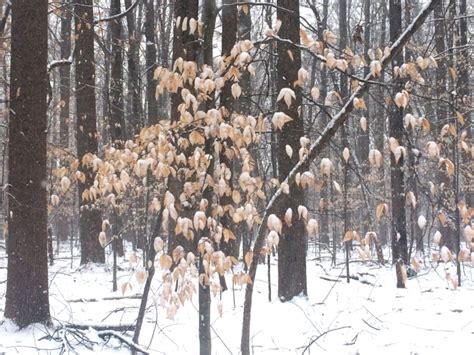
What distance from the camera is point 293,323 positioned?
7430 mm

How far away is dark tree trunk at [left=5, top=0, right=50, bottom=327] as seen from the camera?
6145 mm

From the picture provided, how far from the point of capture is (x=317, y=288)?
9.98 m

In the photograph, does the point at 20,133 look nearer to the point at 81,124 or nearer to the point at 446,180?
the point at 81,124

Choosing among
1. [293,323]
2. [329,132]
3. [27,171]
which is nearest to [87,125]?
[27,171]

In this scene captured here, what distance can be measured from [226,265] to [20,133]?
3.84m

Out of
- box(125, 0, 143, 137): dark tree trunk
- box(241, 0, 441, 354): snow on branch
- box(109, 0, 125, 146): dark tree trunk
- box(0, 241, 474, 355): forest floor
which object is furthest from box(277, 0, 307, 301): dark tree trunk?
box(109, 0, 125, 146): dark tree trunk

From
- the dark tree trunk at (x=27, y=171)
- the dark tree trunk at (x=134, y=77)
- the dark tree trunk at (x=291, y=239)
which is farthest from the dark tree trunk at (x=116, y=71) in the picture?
the dark tree trunk at (x=27, y=171)

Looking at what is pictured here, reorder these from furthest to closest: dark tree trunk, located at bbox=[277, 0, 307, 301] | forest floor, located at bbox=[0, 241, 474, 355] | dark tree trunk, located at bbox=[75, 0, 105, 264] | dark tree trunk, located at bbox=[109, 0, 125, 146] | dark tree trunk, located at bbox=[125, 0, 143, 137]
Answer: dark tree trunk, located at bbox=[109, 0, 125, 146] → dark tree trunk, located at bbox=[75, 0, 105, 264] → dark tree trunk, located at bbox=[125, 0, 143, 137] → dark tree trunk, located at bbox=[277, 0, 307, 301] → forest floor, located at bbox=[0, 241, 474, 355]

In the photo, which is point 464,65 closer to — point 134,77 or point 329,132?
point 134,77

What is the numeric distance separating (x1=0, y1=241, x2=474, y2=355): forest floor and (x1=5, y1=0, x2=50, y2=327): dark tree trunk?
15.6 inches

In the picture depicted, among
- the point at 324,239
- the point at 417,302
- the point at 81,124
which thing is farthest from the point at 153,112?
the point at 324,239

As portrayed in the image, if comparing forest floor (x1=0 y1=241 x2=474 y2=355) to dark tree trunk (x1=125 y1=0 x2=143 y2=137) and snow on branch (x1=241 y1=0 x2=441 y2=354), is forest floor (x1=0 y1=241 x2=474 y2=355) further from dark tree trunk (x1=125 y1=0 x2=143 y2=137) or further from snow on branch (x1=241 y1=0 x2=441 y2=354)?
dark tree trunk (x1=125 y1=0 x2=143 y2=137)

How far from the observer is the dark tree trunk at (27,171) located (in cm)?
614

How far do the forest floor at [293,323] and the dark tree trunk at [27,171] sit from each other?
1.30 feet
